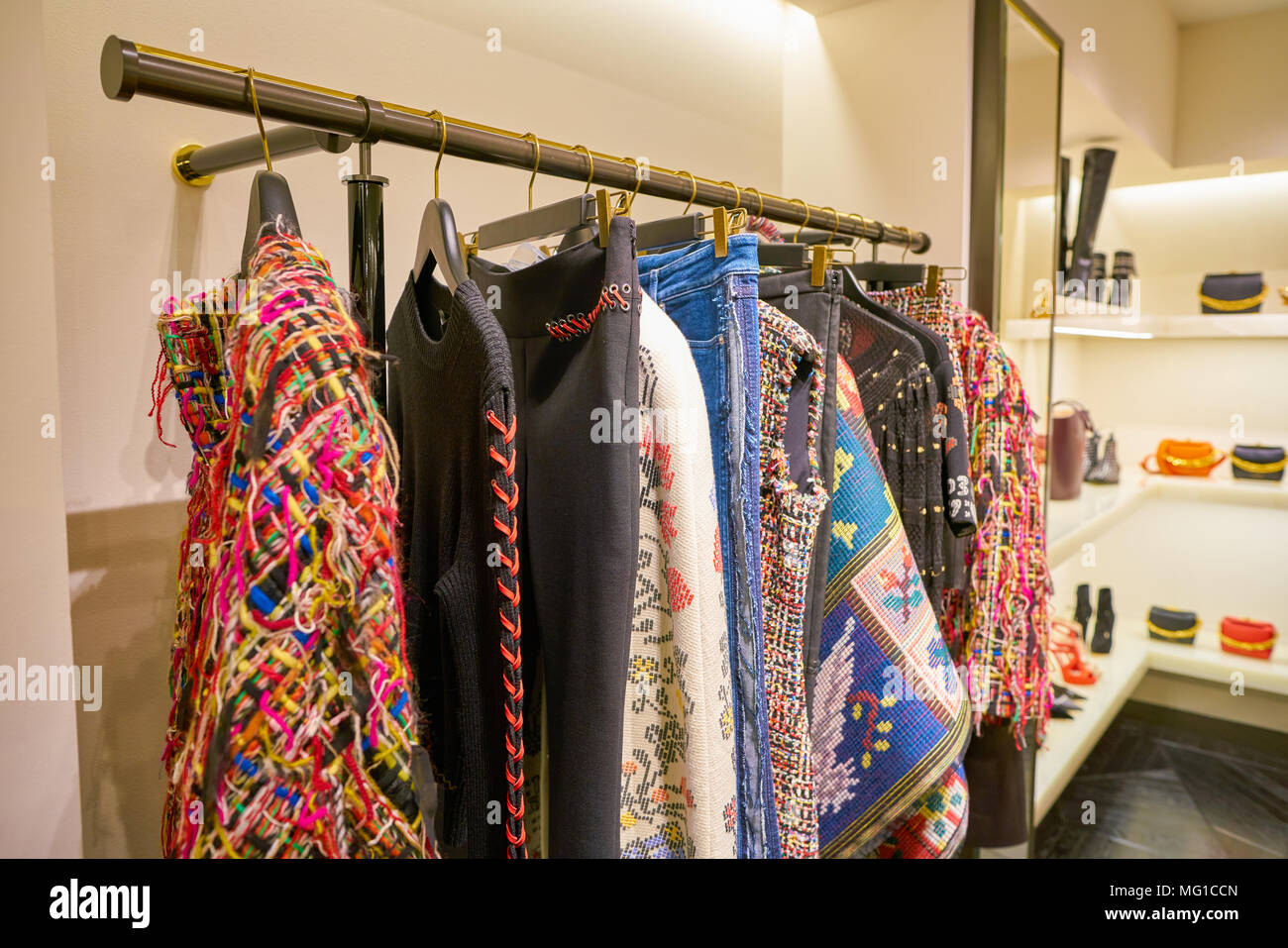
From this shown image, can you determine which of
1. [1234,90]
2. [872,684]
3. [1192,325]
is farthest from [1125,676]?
[872,684]

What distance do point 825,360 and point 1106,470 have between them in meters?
2.13

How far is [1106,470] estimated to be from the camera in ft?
8.49

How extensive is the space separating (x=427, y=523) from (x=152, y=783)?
462 millimetres

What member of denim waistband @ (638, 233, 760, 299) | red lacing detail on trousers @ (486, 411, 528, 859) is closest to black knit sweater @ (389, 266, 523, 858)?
red lacing detail on trousers @ (486, 411, 528, 859)

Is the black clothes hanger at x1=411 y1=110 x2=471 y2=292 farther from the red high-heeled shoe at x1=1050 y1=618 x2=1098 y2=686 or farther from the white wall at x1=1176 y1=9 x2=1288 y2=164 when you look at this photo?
the white wall at x1=1176 y1=9 x2=1288 y2=164

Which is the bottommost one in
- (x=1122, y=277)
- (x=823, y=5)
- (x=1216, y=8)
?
(x=1122, y=277)

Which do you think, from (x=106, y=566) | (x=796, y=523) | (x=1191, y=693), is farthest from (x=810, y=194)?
(x=1191, y=693)

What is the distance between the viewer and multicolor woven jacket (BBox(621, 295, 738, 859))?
0.62 metres

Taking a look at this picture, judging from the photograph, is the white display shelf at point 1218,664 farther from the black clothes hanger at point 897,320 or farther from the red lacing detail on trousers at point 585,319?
the red lacing detail on trousers at point 585,319

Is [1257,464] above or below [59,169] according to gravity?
below

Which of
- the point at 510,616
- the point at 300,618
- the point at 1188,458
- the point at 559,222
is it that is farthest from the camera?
the point at 1188,458

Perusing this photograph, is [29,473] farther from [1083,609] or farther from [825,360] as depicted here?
[1083,609]

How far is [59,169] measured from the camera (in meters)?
0.76
